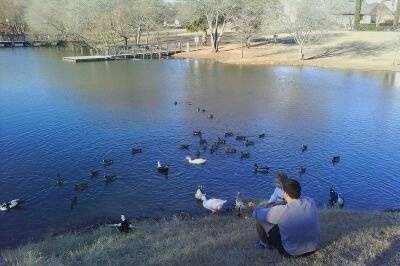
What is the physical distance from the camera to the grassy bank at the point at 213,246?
9.68m

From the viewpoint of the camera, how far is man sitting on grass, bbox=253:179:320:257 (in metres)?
8.83

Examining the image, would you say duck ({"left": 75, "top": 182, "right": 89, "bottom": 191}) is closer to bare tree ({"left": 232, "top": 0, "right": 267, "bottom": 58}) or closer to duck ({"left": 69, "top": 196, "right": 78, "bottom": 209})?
duck ({"left": 69, "top": 196, "right": 78, "bottom": 209})

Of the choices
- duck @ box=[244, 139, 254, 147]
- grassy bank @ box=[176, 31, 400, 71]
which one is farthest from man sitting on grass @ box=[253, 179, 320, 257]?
grassy bank @ box=[176, 31, 400, 71]

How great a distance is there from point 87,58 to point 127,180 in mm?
49297

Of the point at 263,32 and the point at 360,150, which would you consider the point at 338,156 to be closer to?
the point at 360,150

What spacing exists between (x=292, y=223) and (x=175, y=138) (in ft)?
65.7

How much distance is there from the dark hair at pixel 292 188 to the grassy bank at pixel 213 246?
1.54m

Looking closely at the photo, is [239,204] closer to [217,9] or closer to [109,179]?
[109,179]

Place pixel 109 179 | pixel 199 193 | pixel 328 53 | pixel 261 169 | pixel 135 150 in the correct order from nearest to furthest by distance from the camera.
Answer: pixel 199 193 → pixel 109 179 → pixel 261 169 → pixel 135 150 → pixel 328 53

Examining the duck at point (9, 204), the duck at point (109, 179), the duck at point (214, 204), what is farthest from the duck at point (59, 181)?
the duck at point (214, 204)

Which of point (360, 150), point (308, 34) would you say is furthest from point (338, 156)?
point (308, 34)

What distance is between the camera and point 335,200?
19.5 metres

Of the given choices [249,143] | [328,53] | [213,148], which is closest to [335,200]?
[249,143]

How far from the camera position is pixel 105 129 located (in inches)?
1193
